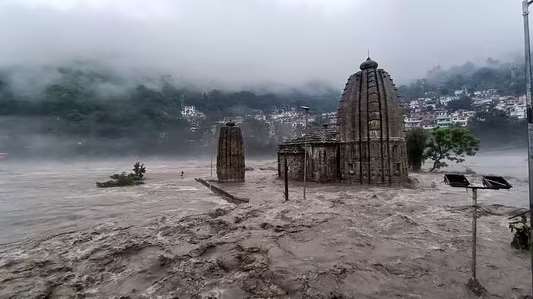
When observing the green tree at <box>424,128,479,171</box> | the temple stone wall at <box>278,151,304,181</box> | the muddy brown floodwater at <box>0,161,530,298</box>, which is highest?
the green tree at <box>424,128,479,171</box>

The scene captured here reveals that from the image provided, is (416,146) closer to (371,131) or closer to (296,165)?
(296,165)

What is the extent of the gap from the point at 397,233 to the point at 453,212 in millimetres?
6785

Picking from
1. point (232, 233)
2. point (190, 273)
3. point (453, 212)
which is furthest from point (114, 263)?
point (453, 212)

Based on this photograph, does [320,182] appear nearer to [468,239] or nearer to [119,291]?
[468,239]

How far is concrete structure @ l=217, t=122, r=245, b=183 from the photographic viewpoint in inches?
1374

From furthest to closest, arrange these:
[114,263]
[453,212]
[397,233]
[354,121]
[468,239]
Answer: [354,121], [453,212], [397,233], [468,239], [114,263]

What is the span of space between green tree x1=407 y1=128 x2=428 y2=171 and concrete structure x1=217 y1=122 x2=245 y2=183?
94.3ft

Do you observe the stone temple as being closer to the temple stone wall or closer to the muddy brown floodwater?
the temple stone wall

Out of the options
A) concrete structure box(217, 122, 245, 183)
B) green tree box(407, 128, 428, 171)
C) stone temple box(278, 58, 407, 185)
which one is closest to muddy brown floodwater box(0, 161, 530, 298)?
stone temple box(278, 58, 407, 185)

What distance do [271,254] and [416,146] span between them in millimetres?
45580

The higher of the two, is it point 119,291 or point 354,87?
point 354,87

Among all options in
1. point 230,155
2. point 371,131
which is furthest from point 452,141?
point 230,155

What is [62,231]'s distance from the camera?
16.3 m

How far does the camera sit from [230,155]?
114ft
